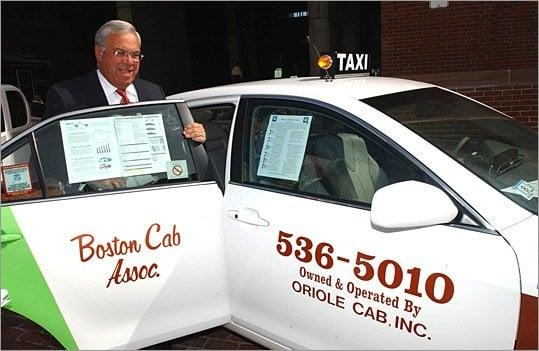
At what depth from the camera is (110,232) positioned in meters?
2.13

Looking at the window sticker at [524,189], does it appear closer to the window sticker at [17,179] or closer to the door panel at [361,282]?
the door panel at [361,282]

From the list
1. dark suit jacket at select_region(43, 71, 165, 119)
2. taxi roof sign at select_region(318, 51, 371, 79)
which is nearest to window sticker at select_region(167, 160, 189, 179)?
dark suit jacket at select_region(43, 71, 165, 119)

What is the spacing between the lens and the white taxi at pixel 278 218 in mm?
1657

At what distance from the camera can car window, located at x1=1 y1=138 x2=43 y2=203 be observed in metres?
2.19

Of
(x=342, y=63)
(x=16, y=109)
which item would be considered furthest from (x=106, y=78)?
(x=16, y=109)

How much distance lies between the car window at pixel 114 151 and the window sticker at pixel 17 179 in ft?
0.28

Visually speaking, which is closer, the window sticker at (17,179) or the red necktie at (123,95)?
the window sticker at (17,179)

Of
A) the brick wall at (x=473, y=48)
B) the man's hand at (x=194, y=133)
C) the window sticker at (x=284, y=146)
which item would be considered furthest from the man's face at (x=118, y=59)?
the brick wall at (x=473, y=48)

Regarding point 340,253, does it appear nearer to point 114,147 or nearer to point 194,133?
point 194,133

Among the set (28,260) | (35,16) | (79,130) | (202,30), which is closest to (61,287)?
(28,260)

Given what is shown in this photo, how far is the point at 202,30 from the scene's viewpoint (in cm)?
2180

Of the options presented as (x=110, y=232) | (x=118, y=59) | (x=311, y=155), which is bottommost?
(x=110, y=232)

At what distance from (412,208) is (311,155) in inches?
27.4

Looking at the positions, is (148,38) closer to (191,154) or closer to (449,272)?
(191,154)
